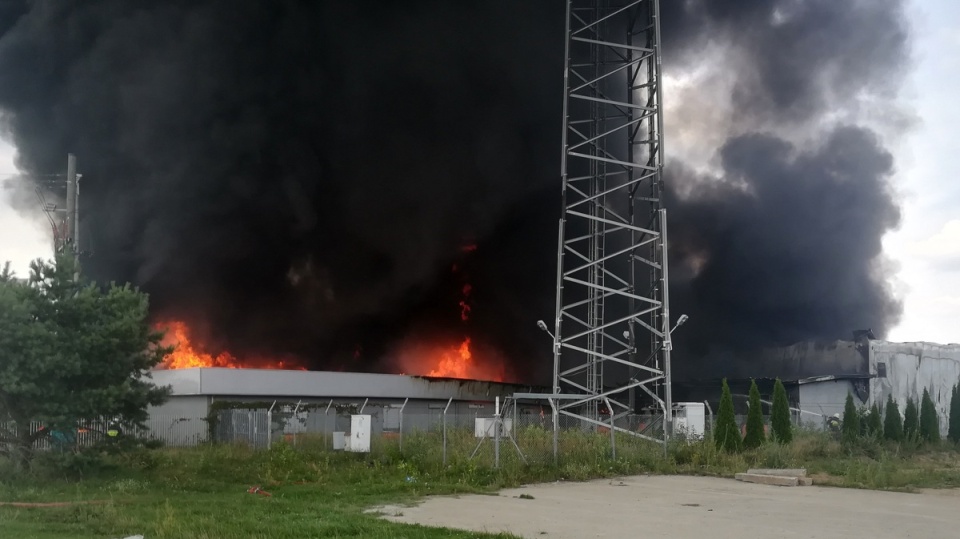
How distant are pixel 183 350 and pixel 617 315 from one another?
27932 millimetres

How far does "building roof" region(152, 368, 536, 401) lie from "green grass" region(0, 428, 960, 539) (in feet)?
40.4

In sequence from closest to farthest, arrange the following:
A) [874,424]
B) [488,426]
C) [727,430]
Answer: [488,426]
[727,430]
[874,424]

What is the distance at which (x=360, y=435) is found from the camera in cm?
2512

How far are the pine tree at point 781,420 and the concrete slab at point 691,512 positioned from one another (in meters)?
7.48

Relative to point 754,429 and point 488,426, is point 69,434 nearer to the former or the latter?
point 488,426

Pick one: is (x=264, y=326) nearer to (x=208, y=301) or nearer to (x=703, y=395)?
(x=208, y=301)

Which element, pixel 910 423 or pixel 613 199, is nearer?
pixel 910 423

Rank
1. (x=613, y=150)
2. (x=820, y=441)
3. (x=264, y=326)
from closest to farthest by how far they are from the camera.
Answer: (x=820, y=441)
(x=264, y=326)
(x=613, y=150)

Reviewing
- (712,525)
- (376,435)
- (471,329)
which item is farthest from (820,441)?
(471,329)

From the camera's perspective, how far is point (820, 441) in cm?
3041

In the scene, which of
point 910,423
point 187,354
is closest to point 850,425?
point 910,423

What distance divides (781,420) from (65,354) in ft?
73.8

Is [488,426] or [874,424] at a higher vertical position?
[488,426]

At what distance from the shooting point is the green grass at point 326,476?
45.6 feet
